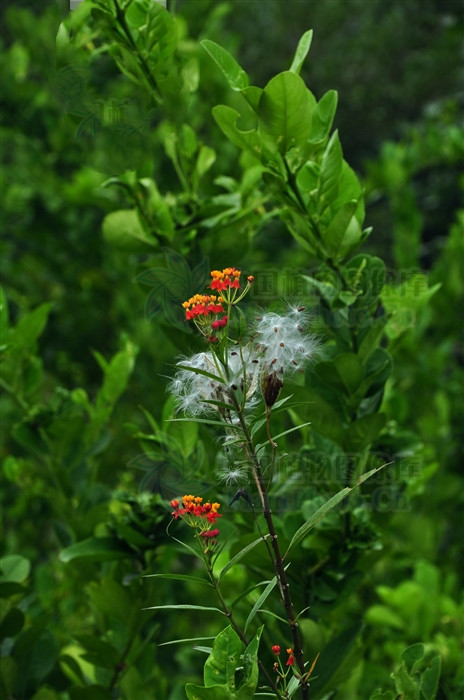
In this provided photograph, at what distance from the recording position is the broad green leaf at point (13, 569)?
0.93m

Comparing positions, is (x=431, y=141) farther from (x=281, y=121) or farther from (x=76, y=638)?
(x=76, y=638)

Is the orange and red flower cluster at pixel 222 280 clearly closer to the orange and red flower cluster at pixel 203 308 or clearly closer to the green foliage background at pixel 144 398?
the orange and red flower cluster at pixel 203 308

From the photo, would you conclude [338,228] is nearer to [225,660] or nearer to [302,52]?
[302,52]

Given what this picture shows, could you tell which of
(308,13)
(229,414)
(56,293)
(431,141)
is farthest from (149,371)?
(308,13)

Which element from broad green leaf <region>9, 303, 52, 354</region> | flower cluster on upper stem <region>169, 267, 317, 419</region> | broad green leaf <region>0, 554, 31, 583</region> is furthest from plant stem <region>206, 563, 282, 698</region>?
broad green leaf <region>9, 303, 52, 354</region>

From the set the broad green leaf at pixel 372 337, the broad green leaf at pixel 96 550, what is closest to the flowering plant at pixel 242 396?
the broad green leaf at pixel 372 337

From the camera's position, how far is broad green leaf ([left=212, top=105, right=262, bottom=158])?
0.80 meters

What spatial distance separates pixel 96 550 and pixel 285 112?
1.56 ft

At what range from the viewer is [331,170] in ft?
2.56

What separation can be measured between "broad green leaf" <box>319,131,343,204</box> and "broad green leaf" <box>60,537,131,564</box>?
1.37 ft

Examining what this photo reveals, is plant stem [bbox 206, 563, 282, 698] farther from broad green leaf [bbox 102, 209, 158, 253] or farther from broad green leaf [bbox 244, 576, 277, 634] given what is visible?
broad green leaf [bbox 102, 209, 158, 253]

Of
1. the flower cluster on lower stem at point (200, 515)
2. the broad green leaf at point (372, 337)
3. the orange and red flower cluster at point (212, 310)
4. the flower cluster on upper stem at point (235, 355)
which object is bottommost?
the broad green leaf at point (372, 337)

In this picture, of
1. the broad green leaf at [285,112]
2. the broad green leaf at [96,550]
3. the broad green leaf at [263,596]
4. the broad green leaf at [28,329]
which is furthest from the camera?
the broad green leaf at [28,329]

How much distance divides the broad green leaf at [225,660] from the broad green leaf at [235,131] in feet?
1.48
